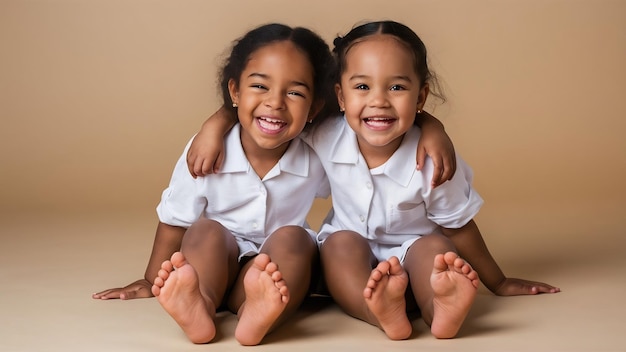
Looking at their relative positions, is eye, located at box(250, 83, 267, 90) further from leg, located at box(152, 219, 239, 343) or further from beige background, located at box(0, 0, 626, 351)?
beige background, located at box(0, 0, 626, 351)

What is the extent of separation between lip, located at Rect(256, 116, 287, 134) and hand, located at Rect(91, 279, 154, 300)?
2.06 feet

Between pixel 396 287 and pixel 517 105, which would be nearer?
pixel 396 287

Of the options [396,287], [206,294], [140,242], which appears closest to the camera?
[396,287]

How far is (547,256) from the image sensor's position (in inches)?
143

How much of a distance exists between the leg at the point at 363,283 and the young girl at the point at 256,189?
7 cm

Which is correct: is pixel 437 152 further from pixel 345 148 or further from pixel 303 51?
pixel 303 51

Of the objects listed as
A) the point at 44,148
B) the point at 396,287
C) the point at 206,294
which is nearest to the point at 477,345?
the point at 396,287

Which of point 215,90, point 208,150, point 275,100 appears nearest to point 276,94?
point 275,100

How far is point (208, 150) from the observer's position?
3.07 meters

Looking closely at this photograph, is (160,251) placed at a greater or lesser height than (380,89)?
lesser

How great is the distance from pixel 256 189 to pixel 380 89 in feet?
1.57

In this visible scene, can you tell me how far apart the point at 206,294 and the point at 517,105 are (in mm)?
2616

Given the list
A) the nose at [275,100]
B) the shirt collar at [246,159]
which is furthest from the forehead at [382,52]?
the shirt collar at [246,159]

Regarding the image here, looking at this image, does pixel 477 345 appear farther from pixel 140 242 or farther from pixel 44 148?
pixel 44 148
